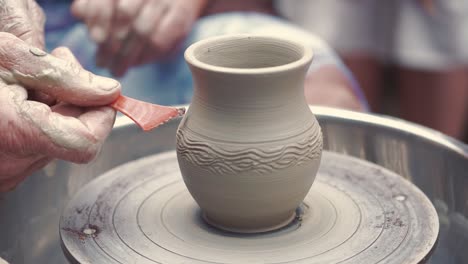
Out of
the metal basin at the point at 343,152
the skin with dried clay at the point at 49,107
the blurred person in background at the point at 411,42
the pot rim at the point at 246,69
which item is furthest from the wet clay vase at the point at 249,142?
the blurred person in background at the point at 411,42

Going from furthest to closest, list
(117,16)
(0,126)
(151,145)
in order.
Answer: (117,16) → (151,145) → (0,126)

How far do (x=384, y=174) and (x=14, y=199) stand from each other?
705 millimetres

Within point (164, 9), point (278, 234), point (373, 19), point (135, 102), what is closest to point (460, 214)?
point (278, 234)

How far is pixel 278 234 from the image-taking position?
1192 mm

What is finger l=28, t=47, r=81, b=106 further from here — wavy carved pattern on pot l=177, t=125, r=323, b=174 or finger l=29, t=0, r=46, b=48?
wavy carved pattern on pot l=177, t=125, r=323, b=174

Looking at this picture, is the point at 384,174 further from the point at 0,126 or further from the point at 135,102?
the point at 0,126

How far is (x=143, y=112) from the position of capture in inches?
47.8

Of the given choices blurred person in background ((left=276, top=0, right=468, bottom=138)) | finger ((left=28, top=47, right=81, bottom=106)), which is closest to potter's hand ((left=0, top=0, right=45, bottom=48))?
finger ((left=28, top=47, right=81, bottom=106))

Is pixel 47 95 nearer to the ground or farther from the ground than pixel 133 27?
farther from the ground

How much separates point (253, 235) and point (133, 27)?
101 cm

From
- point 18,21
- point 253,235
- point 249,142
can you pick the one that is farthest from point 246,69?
point 18,21

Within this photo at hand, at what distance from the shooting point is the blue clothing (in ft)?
6.77

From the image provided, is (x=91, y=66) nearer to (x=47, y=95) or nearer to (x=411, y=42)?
(x=47, y=95)

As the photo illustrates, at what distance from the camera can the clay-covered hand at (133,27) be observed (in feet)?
6.51
